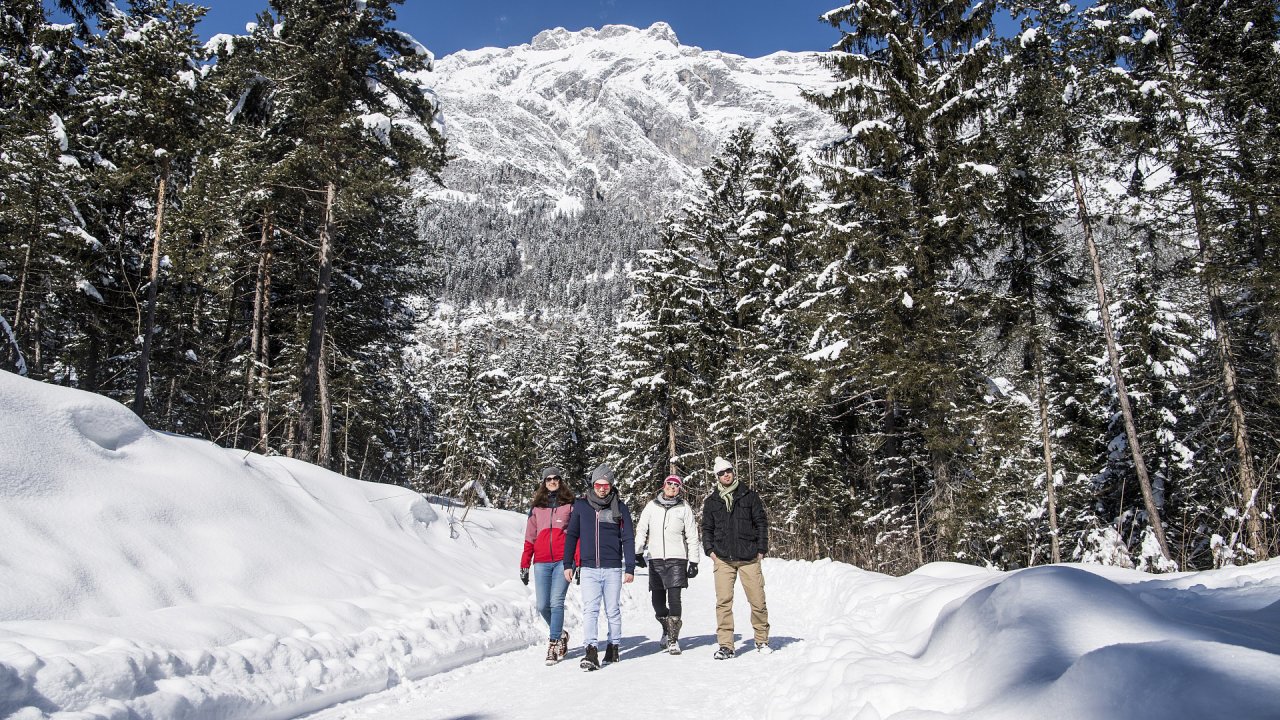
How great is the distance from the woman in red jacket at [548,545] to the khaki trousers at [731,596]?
5.63ft

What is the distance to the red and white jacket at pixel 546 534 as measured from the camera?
309 inches

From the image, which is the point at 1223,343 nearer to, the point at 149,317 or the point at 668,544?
the point at 668,544

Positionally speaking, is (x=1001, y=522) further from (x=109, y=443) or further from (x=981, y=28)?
(x=109, y=443)

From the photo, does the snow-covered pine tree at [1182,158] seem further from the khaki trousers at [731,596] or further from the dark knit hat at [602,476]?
the dark knit hat at [602,476]

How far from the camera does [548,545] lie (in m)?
7.87

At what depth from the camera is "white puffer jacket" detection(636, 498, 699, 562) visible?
8.23 metres

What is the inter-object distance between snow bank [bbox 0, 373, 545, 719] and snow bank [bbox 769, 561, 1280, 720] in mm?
3903

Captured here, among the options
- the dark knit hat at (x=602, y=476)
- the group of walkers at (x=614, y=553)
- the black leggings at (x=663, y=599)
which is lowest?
the black leggings at (x=663, y=599)

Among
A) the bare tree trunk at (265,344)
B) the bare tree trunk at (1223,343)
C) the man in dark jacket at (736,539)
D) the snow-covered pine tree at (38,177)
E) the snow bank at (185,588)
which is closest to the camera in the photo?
the snow bank at (185,588)

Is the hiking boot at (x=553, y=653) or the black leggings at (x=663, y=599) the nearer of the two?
the hiking boot at (x=553, y=653)

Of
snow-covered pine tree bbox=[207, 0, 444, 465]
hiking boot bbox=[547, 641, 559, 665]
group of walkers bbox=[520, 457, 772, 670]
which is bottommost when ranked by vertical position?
hiking boot bbox=[547, 641, 559, 665]

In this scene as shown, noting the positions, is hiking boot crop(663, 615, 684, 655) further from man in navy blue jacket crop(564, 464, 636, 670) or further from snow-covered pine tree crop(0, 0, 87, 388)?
snow-covered pine tree crop(0, 0, 87, 388)

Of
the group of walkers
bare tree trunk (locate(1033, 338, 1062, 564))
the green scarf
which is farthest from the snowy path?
bare tree trunk (locate(1033, 338, 1062, 564))

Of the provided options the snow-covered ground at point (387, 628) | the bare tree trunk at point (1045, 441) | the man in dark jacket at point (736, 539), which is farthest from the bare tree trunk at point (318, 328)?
the bare tree trunk at point (1045, 441)
